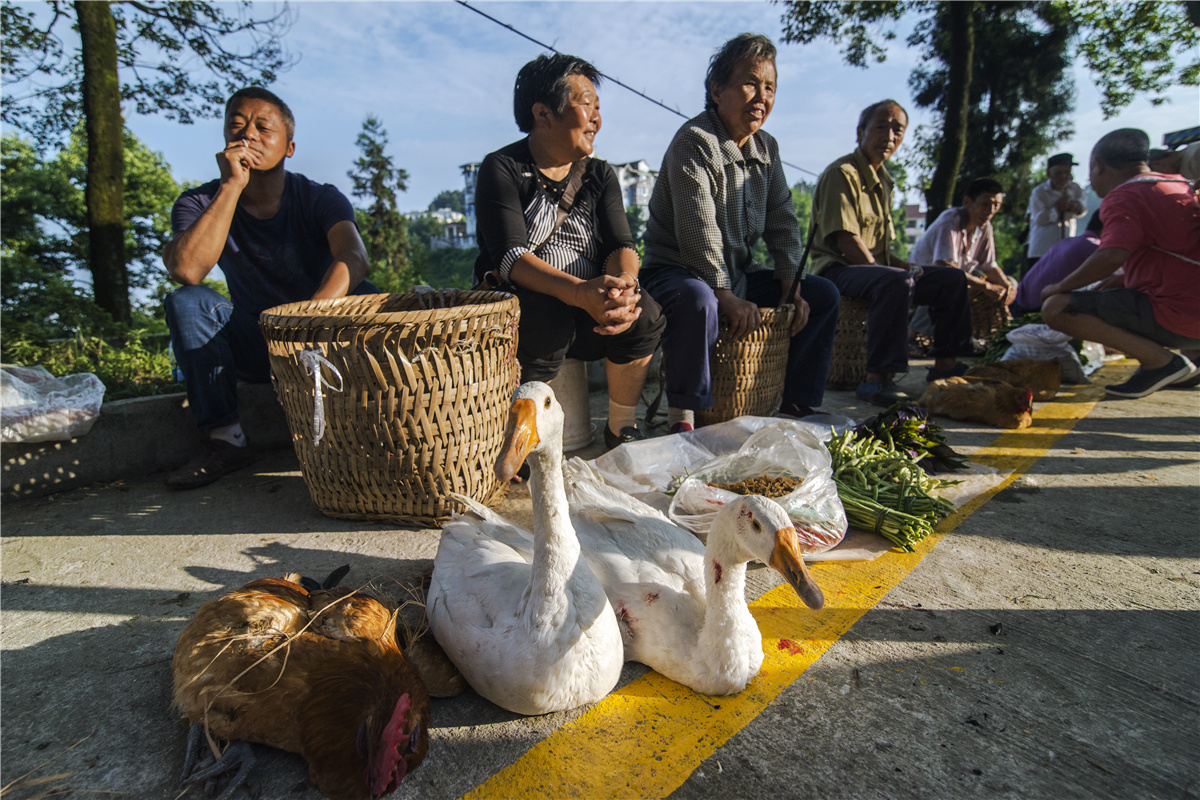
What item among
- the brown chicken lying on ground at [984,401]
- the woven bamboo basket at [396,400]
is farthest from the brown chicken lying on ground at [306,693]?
the brown chicken lying on ground at [984,401]

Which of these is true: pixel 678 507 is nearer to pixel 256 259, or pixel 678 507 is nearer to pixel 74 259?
pixel 256 259

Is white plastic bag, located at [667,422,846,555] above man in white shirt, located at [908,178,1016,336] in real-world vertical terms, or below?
below

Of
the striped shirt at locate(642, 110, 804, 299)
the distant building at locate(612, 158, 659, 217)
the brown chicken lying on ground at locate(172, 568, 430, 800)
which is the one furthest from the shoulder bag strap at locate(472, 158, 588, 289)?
the distant building at locate(612, 158, 659, 217)

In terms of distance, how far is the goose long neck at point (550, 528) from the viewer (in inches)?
60.1

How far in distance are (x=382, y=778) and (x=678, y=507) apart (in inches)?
60.8

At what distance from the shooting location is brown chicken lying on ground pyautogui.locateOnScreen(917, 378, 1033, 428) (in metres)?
3.91

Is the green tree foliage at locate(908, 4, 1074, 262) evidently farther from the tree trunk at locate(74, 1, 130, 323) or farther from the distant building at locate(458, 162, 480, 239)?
the tree trunk at locate(74, 1, 130, 323)

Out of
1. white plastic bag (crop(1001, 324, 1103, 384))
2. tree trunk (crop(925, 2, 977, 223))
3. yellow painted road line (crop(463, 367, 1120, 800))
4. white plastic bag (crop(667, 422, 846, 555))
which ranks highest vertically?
tree trunk (crop(925, 2, 977, 223))

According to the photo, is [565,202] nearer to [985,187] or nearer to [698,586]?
[698,586]

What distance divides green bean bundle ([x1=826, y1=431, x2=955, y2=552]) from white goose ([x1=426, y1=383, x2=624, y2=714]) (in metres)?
1.42

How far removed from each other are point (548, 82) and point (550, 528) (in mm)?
2393

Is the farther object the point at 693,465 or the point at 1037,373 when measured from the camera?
the point at 1037,373

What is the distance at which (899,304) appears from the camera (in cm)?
445

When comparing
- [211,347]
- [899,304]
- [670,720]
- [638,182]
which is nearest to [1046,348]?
[899,304]
